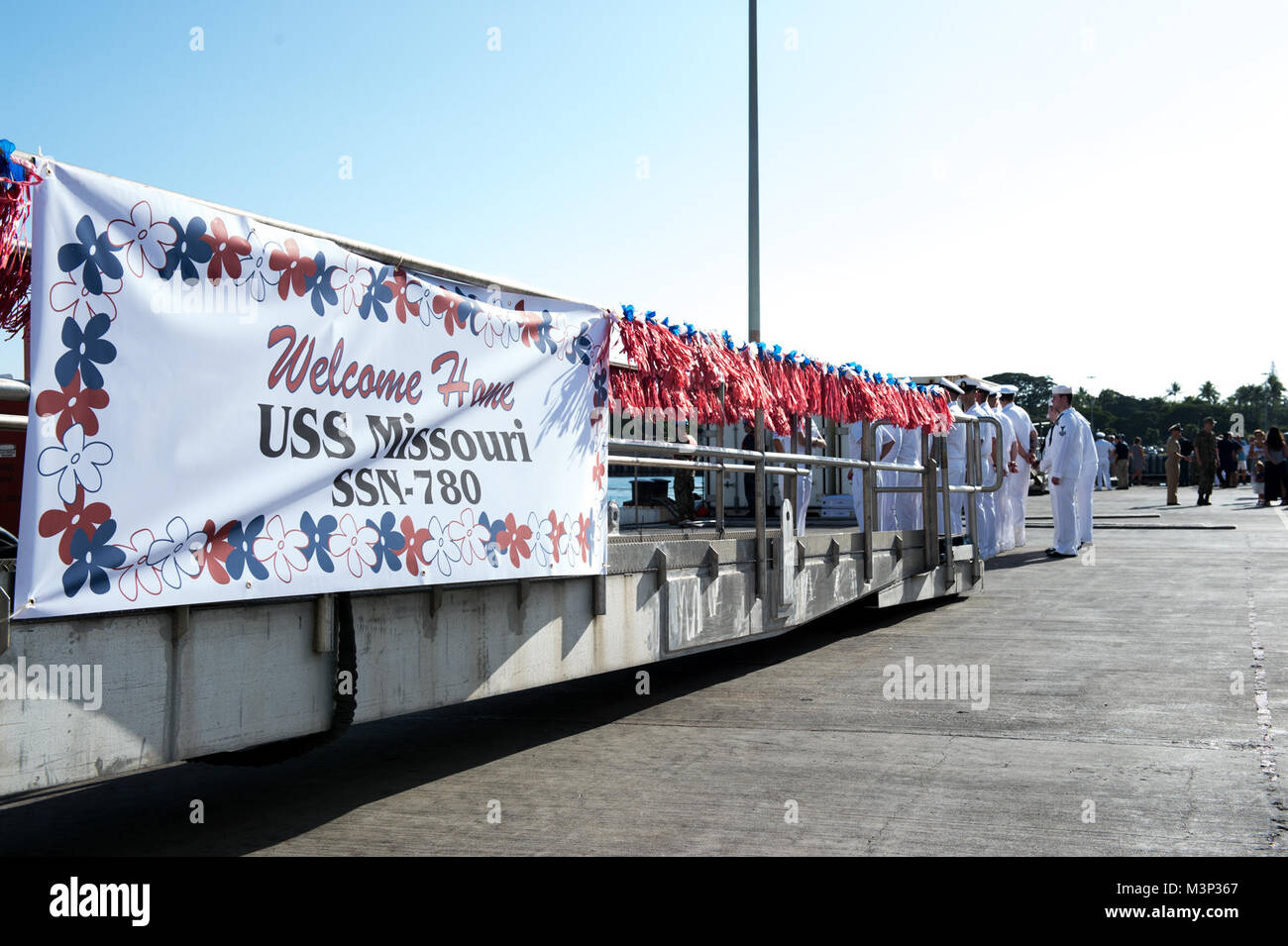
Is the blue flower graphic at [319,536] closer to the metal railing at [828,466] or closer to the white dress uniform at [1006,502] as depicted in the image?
the metal railing at [828,466]

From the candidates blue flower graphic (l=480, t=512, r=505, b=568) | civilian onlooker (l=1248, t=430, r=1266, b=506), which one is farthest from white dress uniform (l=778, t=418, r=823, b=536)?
civilian onlooker (l=1248, t=430, r=1266, b=506)

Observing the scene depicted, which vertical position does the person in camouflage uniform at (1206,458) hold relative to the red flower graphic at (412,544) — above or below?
above

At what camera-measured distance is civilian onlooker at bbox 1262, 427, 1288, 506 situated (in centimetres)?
2714

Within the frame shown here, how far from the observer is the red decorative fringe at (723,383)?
686cm

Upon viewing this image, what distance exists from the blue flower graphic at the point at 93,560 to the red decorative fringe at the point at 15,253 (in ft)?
2.60

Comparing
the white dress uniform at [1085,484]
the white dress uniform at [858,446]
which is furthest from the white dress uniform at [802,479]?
the white dress uniform at [1085,484]

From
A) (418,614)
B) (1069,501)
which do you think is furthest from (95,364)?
(1069,501)

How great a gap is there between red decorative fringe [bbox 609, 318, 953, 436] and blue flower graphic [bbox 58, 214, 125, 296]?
10.4ft

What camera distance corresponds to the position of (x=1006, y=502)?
18625 millimetres

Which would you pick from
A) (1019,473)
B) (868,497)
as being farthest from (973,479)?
(1019,473)

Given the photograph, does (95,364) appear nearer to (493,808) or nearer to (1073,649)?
(493,808)

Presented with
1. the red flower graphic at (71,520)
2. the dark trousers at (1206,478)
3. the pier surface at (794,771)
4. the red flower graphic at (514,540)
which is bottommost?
the pier surface at (794,771)

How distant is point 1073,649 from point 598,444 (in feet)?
15.5

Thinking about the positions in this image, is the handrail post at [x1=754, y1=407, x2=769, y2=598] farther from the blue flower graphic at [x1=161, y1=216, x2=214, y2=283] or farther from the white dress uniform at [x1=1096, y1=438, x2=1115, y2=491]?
the white dress uniform at [x1=1096, y1=438, x2=1115, y2=491]
